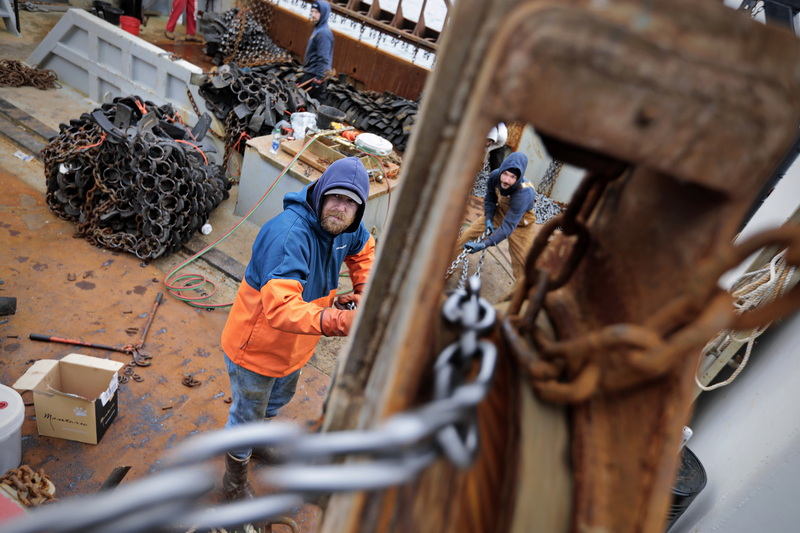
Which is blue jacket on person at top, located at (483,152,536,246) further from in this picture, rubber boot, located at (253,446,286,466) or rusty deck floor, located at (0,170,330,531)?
rubber boot, located at (253,446,286,466)

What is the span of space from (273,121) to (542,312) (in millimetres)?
6392

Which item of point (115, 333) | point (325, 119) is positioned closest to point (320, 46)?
point (325, 119)

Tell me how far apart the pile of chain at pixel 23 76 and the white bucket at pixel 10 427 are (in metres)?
6.93

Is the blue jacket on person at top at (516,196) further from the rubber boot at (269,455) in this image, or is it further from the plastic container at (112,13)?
the plastic container at (112,13)

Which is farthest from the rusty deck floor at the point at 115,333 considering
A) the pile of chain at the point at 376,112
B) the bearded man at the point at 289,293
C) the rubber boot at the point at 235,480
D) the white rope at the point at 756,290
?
the pile of chain at the point at 376,112

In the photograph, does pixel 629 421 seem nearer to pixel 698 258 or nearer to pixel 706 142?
pixel 698 258

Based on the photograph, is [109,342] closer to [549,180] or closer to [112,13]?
[549,180]

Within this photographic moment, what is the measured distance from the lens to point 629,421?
66 centimetres

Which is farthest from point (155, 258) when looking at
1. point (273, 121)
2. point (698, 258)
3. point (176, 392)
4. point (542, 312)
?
point (698, 258)

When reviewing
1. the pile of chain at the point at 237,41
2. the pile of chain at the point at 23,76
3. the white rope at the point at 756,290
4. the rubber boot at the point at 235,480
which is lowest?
the pile of chain at the point at 23,76

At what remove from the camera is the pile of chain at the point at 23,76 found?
7.61m

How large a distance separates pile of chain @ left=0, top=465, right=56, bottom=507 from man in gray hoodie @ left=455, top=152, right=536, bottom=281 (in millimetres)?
4163

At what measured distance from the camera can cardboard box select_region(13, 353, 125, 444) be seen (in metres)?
3.04

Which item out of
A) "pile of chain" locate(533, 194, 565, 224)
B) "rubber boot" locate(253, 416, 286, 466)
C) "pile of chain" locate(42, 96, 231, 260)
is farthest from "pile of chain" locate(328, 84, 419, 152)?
"rubber boot" locate(253, 416, 286, 466)
